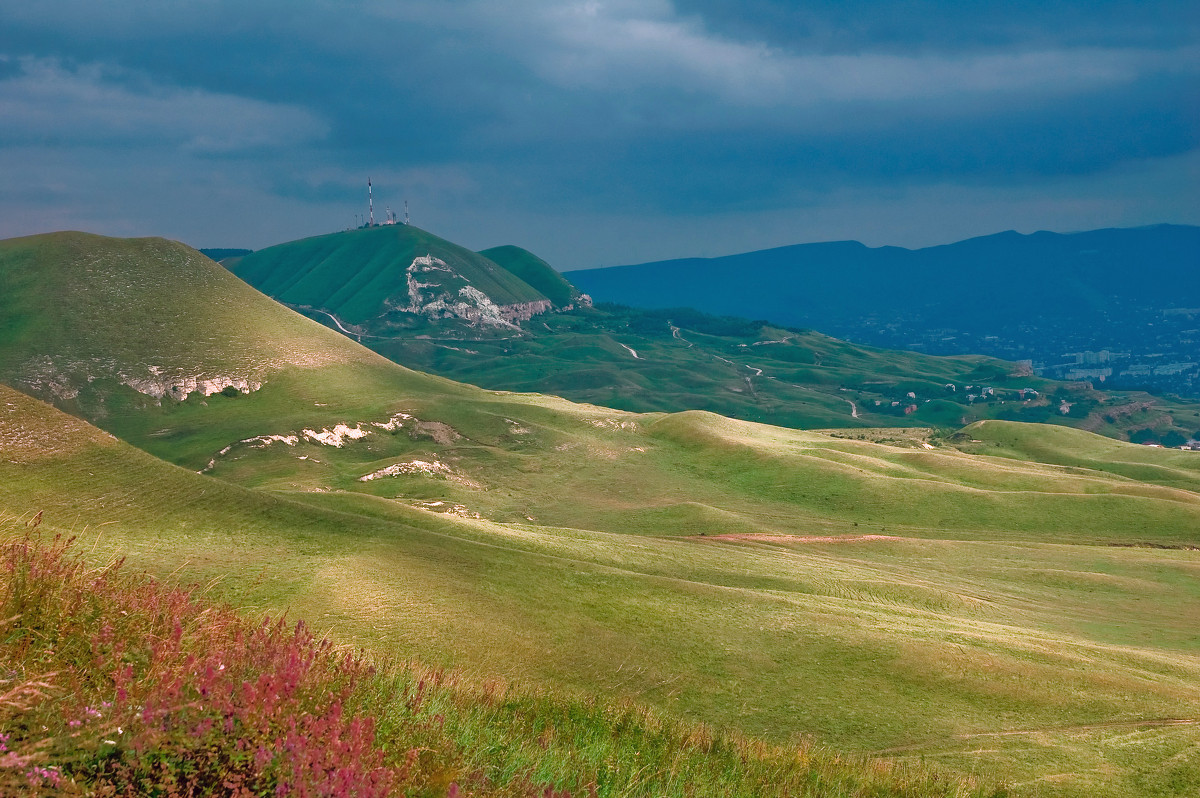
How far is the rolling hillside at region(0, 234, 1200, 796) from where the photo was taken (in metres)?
21.8

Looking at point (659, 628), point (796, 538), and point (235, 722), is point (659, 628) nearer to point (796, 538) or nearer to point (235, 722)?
point (235, 722)

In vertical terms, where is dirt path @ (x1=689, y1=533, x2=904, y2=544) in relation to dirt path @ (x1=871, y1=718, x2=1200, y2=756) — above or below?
below

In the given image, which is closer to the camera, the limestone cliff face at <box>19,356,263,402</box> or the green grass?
the green grass

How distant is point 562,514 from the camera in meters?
72.9

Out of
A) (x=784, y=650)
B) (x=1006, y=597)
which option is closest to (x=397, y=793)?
(x=784, y=650)

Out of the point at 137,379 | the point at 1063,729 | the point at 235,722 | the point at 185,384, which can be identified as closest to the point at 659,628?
the point at 1063,729

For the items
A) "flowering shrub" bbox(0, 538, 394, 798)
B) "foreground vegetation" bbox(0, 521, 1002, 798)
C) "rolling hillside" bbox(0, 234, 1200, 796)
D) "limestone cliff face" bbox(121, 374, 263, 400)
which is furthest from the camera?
"limestone cliff face" bbox(121, 374, 263, 400)

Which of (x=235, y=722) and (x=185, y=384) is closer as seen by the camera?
(x=235, y=722)

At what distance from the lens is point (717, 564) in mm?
40000

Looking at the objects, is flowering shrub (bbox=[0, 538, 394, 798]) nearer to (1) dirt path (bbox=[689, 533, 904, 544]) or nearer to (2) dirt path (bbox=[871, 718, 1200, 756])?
(2) dirt path (bbox=[871, 718, 1200, 756])

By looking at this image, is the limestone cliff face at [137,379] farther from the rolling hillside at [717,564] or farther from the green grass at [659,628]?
the green grass at [659,628]

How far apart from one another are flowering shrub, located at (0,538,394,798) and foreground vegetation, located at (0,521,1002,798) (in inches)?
0.7

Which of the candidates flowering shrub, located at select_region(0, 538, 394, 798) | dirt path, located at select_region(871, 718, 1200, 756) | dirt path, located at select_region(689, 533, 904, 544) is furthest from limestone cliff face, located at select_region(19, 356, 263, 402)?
flowering shrub, located at select_region(0, 538, 394, 798)

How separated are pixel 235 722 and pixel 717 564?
34.2m
